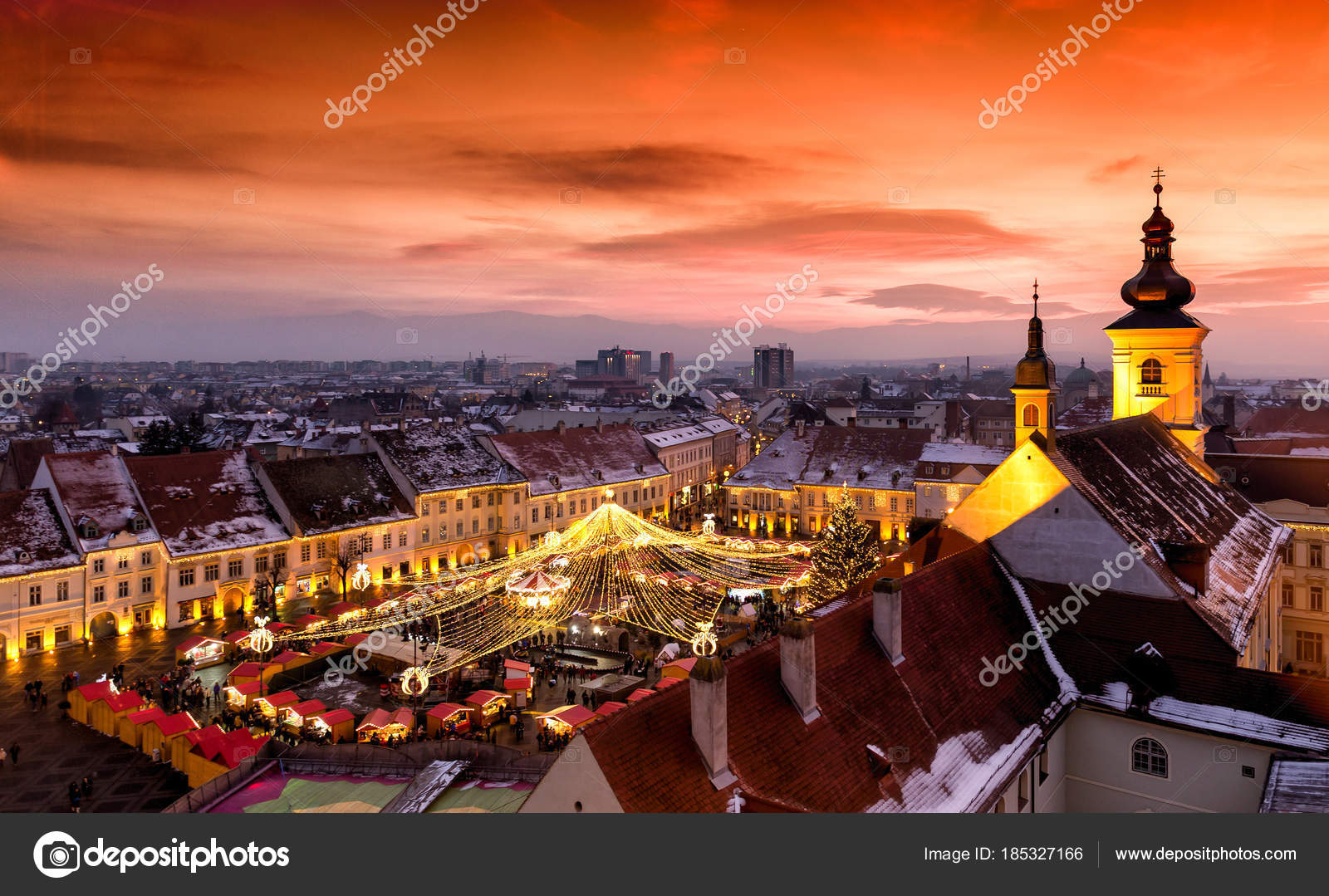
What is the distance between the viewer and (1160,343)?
3997cm

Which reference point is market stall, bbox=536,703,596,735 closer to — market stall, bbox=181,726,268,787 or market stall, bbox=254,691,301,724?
market stall, bbox=181,726,268,787

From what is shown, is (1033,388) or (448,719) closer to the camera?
(1033,388)

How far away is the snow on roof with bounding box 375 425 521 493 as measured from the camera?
58.4m

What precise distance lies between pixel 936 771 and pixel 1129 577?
393 inches

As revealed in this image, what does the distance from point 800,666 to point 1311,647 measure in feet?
124

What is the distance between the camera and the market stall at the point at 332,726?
30.4 meters

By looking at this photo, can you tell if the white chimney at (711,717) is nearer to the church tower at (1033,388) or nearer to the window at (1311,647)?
the church tower at (1033,388)

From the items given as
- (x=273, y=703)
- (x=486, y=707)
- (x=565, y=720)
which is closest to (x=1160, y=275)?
(x=565, y=720)

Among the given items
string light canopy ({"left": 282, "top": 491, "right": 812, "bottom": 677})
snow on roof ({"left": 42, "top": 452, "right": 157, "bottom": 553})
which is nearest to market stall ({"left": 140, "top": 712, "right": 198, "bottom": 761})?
string light canopy ({"left": 282, "top": 491, "right": 812, "bottom": 677})

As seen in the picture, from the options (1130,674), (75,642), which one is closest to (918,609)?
(1130,674)

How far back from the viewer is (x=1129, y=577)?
2178cm

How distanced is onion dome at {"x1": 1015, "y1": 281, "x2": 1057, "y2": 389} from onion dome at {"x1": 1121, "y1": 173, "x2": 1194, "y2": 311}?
55.7 feet

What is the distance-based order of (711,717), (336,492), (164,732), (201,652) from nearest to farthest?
(711,717)
(164,732)
(201,652)
(336,492)

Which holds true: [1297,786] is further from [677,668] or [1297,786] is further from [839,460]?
[839,460]
